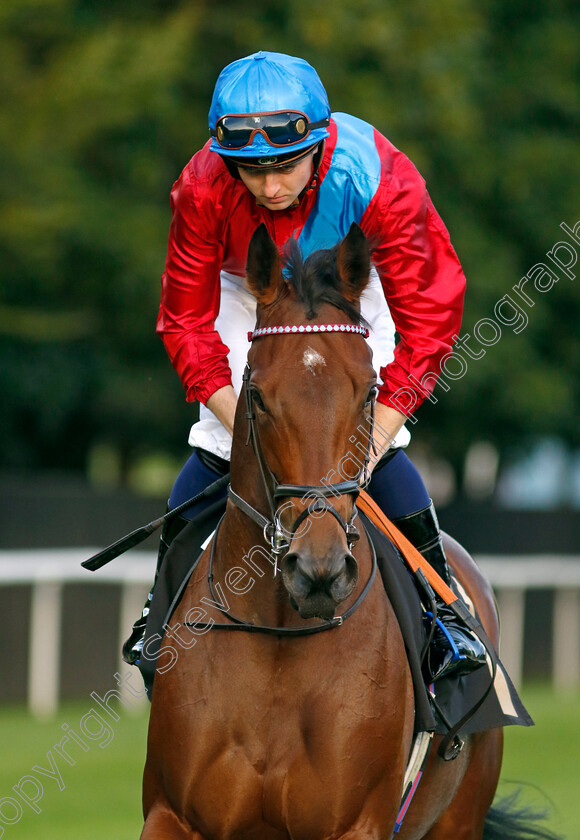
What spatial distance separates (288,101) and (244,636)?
5.62 feet

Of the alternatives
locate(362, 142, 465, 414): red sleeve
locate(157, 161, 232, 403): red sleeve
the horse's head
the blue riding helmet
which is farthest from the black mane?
locate(157, 161, 232, 403): red sleeve

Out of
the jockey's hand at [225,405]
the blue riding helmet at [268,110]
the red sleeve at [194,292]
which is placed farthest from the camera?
the red sleeve at [194,292]

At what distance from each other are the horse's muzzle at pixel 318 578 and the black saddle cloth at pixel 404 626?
68 centimetres

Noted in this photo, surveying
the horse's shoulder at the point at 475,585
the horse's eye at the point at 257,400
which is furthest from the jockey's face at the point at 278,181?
the horse's shoulder at the point at 475,585

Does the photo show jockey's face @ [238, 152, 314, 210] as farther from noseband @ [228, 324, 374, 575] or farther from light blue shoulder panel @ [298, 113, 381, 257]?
noseband @ [228, 324, 374, 575]

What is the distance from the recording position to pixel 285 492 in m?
3.68

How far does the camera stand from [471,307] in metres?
15.5

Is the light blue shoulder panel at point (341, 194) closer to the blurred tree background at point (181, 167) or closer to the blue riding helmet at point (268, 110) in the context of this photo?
the blue riding helmet at point (268, 110)

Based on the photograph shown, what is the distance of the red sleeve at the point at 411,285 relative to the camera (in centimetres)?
459

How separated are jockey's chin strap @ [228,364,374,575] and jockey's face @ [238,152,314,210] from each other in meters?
0.74

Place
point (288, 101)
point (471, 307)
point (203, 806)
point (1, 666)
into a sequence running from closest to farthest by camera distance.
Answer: point (203, 806)
point (288, 101)
point (1, 666)
point (471, 307)

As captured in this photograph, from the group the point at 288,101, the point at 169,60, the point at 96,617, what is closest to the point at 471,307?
the point at 169,60

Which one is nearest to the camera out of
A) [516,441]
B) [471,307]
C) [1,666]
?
[1,666]

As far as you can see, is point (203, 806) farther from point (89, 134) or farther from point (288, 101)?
point (89, 134)
